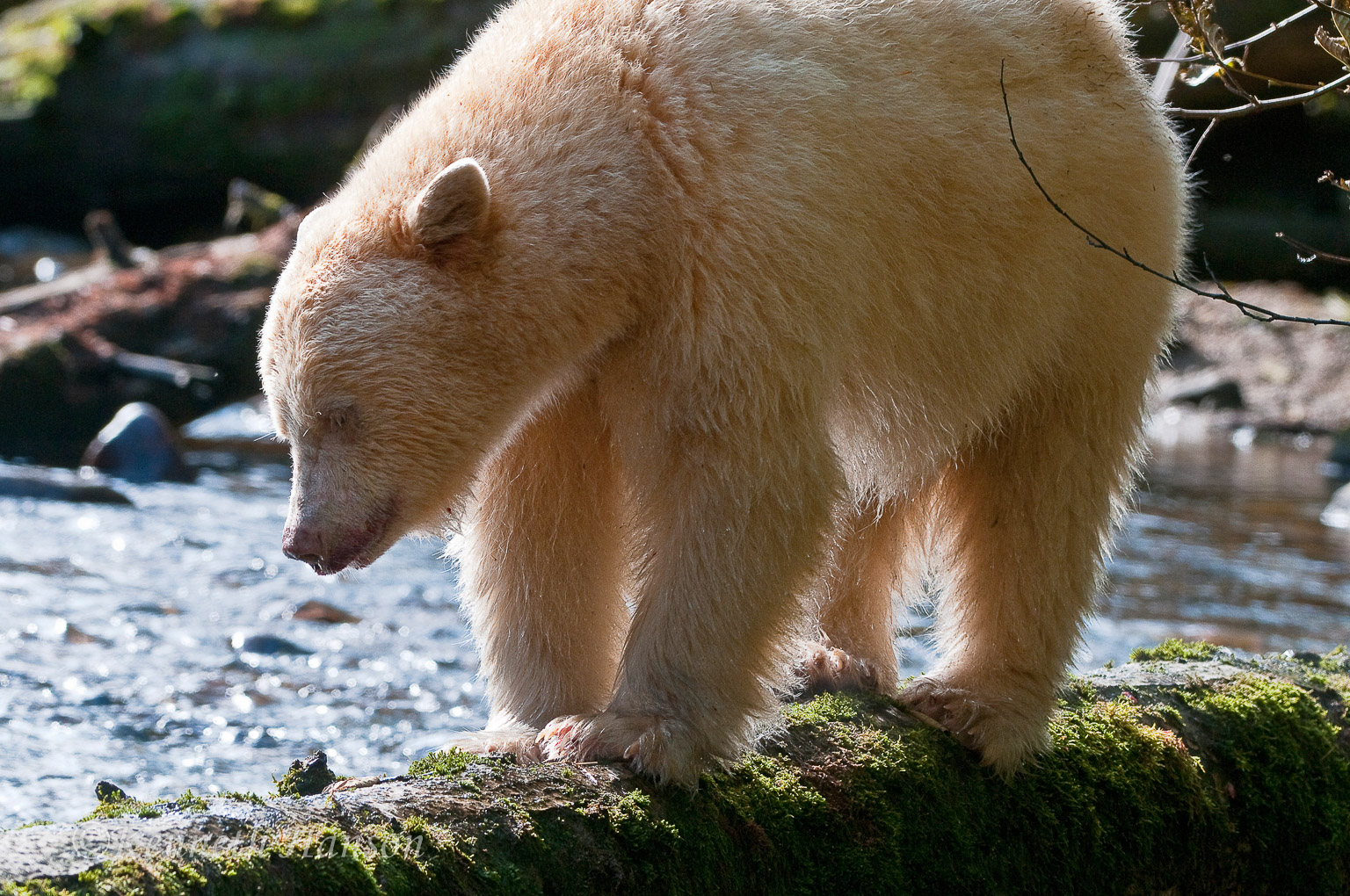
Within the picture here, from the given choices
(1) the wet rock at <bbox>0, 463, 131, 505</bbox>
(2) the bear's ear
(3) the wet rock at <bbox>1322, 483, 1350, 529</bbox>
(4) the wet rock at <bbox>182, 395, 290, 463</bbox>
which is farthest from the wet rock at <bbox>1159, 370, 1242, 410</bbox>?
(2) the bear's ear

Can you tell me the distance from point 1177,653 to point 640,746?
2559mm

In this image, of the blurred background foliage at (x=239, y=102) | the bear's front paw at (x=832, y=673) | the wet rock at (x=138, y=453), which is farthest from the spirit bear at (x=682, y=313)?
the blurred background foliage at (x=239, y=102)

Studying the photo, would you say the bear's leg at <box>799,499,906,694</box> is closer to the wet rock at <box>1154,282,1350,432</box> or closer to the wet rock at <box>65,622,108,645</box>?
the wet rock at <box>65,622,108,645</box>

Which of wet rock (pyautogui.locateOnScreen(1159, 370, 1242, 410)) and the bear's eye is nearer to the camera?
the bear's eye

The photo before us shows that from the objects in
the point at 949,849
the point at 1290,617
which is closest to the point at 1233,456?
the point at 1290,617

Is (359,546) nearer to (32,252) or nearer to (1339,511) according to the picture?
(1339,511)

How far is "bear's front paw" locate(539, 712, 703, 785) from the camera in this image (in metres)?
3.18

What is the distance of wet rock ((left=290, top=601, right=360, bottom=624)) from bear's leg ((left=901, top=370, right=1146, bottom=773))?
4.67 m

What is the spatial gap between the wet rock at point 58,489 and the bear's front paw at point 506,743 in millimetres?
Result: 7052

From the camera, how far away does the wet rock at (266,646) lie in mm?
7314

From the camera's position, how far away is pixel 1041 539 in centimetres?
411

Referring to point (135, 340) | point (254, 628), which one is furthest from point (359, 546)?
point (135, 340)

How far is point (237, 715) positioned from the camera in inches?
248

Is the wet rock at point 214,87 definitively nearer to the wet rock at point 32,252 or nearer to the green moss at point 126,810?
the wet rock at point 32,252
